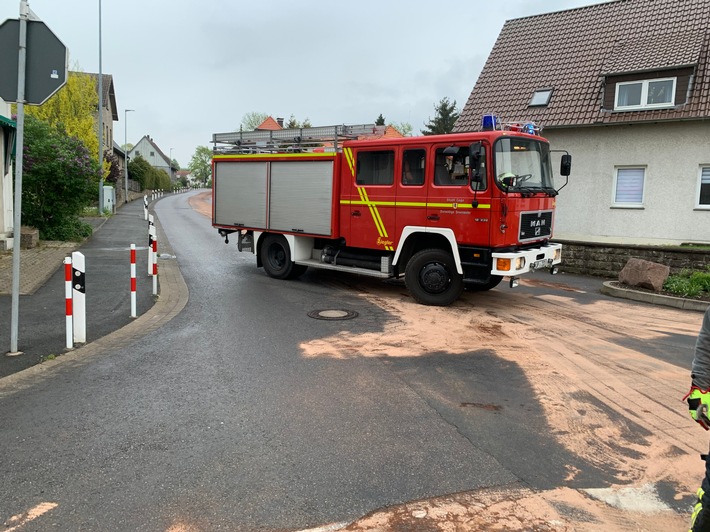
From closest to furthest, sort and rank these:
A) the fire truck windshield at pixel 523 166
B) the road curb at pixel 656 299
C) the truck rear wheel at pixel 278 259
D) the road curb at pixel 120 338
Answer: the road curb at pixel 120 338, the fire truck windshield at pixel 523 166, the road curb at pixel 656 299, the truck rear wheel at pixel 278 259

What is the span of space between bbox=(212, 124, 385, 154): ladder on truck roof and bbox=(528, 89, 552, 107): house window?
29.5 ft

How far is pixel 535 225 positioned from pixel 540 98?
32.7ft

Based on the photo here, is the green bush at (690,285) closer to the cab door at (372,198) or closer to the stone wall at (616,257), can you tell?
the stone wall at (616,257)

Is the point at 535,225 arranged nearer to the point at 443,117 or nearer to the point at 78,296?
the point at 78,296

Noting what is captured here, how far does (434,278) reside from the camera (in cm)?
946

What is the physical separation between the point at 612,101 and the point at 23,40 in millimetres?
15119

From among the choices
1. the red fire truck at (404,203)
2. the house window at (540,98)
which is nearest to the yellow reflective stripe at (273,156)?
the red fire truck at (404,203)

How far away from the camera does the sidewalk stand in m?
6.52

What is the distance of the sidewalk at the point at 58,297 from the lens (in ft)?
21.4

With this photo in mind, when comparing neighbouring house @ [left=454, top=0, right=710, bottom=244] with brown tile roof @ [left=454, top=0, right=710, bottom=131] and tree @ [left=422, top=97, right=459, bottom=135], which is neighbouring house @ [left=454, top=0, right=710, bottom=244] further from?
tree @ [left=422, top=97, right=459, bottom=135]

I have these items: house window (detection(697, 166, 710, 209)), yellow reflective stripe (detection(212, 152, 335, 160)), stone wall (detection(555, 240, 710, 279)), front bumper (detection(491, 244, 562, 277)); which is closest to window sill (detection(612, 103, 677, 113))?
house window (detection(697, 166, 710, 209))

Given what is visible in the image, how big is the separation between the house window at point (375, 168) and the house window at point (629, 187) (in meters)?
9.32

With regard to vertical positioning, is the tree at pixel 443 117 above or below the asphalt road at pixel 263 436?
above

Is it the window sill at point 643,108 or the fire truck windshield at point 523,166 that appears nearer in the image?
the fire truck windshield at point 523,166
